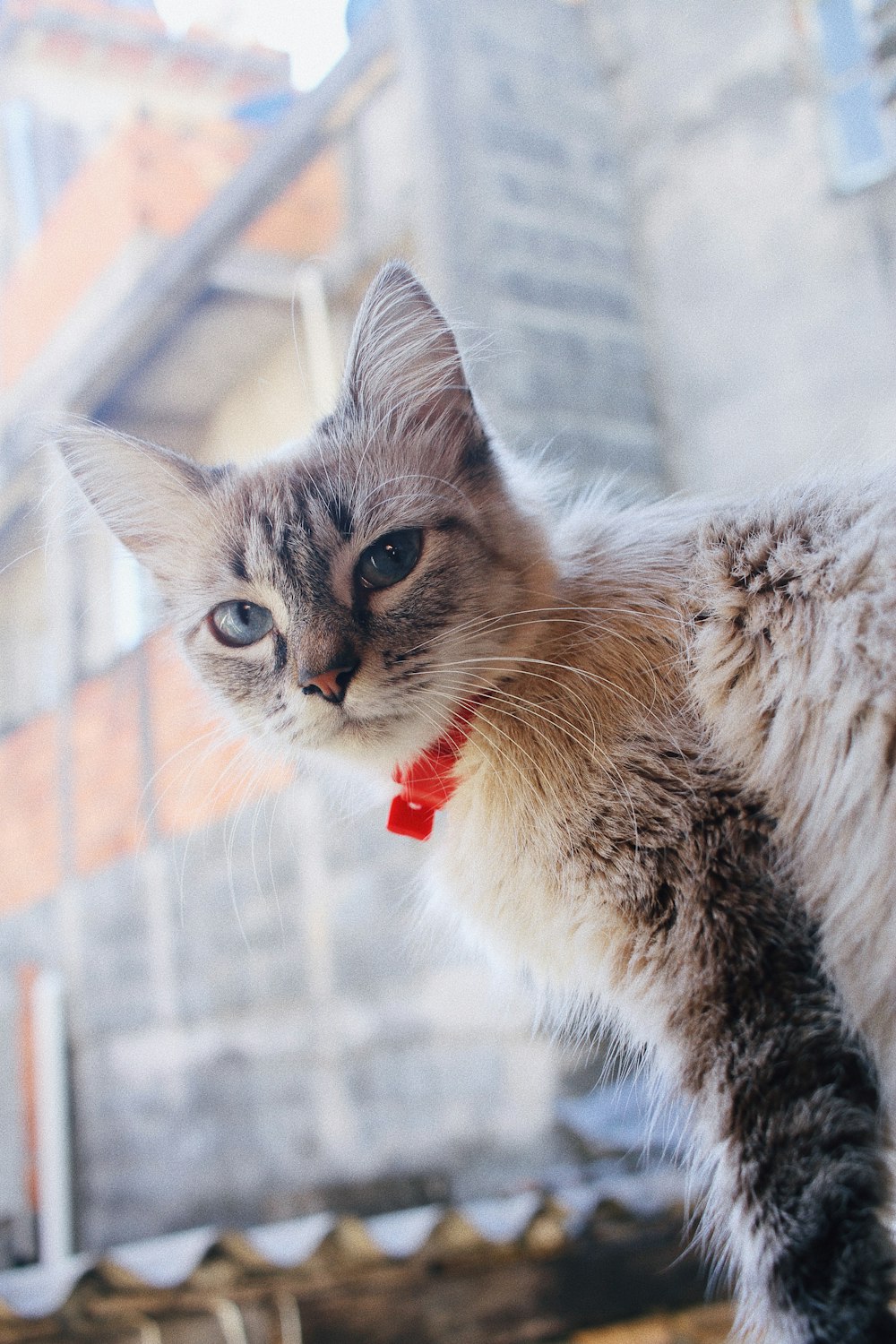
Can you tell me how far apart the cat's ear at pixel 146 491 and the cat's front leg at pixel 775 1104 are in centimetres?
66

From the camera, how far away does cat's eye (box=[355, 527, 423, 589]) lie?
1.05 meters

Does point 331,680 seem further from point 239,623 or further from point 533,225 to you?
point 533,225

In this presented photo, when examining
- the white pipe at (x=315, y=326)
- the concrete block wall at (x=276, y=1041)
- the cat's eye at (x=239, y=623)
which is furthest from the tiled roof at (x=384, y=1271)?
the white pipe at (x=315, y=326)

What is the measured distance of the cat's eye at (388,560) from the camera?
3.45 ft

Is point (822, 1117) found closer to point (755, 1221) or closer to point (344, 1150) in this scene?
point (755, 1221)

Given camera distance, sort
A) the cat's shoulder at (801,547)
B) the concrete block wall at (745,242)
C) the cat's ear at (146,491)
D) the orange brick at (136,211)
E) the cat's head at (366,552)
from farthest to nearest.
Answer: the orange brick at (136,211) < the concrete block wall at (745,242) < the cat's ear at (146,491) < the cat's head at (366,552) < the cat's shoulder at (801,547)

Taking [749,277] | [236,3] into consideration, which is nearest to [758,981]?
[749,277]

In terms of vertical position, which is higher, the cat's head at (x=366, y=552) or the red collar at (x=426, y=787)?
the cat's head at (x=366, y=552)

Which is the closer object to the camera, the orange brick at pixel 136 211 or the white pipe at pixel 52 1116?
the white pipe at pixel 52 1116

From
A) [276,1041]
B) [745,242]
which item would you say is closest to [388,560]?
[276,1041]

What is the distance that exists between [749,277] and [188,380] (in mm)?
1419

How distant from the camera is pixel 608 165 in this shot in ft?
8.69

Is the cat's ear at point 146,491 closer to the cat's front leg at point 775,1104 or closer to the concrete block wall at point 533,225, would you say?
the cat's front leg at point 775,1104

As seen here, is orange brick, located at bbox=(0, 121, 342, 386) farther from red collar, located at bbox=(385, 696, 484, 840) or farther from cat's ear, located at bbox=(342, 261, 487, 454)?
red collar, located at bbox=(385, 696, 484, 840)
